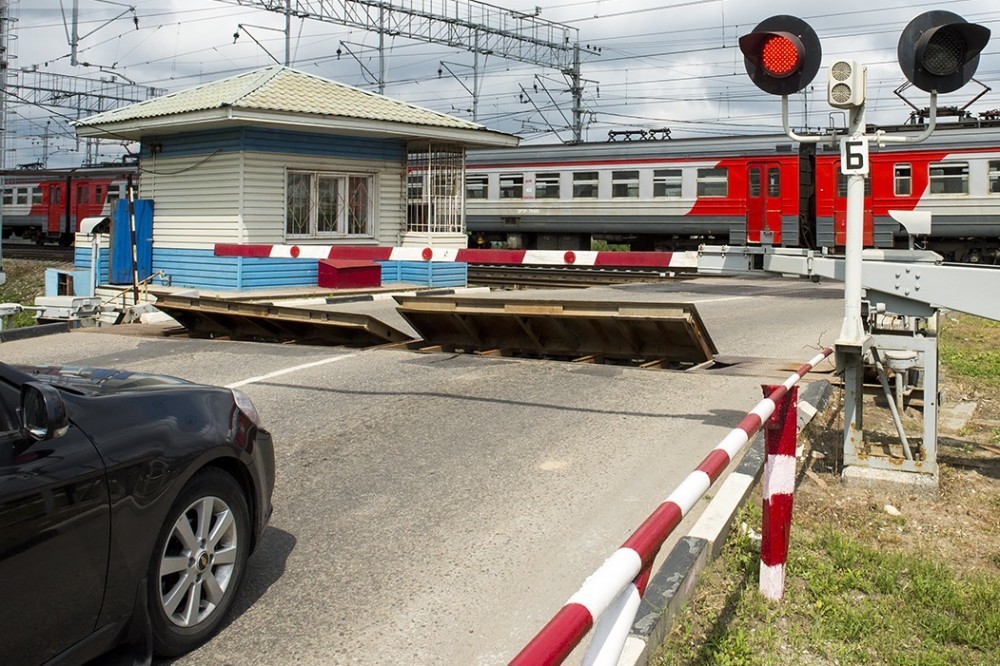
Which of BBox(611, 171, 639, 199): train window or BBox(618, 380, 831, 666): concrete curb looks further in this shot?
BBox(611, 171, 639, 199): train window

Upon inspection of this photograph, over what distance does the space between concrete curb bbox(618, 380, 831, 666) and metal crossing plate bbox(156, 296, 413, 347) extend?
19.8ft

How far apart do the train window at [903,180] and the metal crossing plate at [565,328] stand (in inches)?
701

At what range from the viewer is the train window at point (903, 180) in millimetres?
25984

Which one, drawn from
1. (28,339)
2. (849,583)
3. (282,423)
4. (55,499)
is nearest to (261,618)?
(55,499)

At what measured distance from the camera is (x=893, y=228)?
2611 centimetres

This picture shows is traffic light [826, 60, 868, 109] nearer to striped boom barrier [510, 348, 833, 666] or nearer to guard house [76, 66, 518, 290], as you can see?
striped boom barrier [510, 348, 833, 666]

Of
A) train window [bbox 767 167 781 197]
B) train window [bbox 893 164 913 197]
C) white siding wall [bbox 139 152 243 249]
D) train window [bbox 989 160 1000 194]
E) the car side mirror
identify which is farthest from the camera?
train window [bbox 767 167 781 197]

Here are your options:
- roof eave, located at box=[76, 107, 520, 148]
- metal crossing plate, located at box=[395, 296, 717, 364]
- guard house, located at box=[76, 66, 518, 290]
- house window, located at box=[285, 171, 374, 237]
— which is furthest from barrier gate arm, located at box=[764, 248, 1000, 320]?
house window, located at box=[285, 171, 374, 237]

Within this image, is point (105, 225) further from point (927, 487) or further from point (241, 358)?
point (927, 487)

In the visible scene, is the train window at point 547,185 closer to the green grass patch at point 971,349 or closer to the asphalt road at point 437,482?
the green grass patch at point 971,349

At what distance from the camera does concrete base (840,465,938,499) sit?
6.17 m

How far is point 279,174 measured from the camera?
20.4 meters

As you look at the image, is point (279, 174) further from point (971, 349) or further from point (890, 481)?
point (890, 481)

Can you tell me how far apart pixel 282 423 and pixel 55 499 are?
4596 mm
